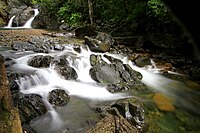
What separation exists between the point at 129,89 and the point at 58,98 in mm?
2488

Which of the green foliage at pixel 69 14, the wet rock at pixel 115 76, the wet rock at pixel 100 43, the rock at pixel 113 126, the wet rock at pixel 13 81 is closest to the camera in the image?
the rock at pixel 113 126

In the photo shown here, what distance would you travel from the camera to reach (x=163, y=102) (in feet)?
23.6

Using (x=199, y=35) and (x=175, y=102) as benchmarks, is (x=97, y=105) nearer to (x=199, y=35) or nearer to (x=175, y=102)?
(x=175, y=102)

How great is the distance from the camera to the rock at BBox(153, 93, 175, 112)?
6754 millimetres

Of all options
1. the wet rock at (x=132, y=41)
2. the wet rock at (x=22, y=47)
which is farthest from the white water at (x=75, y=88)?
the wet rock at (x=132, y=41)

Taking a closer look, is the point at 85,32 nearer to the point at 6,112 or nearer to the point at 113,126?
the point at 113,126

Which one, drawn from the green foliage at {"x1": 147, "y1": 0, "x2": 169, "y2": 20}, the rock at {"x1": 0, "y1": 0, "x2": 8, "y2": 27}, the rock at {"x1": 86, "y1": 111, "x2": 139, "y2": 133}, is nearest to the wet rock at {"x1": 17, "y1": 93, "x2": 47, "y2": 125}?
the rock at {"x1": 86, "y1": 111, "x2": 139, "y2": 133}

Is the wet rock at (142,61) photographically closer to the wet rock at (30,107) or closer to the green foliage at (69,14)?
the wet rock at (30,107)

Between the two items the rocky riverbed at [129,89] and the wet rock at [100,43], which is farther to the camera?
the wet rock at [100,43]

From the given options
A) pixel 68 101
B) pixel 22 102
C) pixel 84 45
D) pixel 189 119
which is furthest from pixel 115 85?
pixel 84 45

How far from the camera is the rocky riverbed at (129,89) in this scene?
565 centimetres

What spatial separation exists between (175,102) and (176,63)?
356 centimetres

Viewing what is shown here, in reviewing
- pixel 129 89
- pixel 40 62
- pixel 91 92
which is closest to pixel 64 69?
pixel 40 62

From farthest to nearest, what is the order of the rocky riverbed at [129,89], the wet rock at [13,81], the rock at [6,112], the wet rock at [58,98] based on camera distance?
the wet rock at [13,81] → the wet rock at [58,98] → the rocky riverbed at [129,89] → the rock at [6,112]
